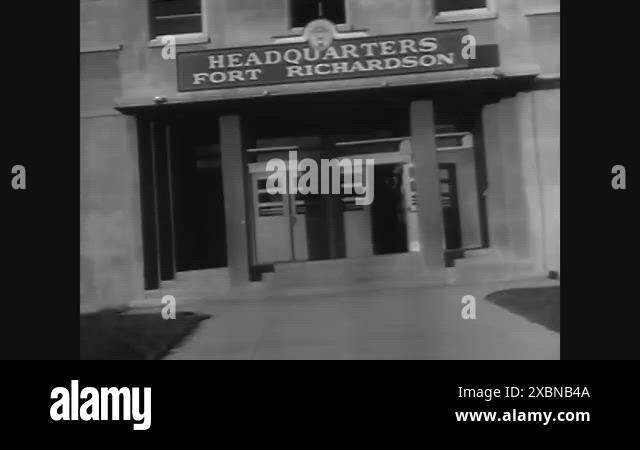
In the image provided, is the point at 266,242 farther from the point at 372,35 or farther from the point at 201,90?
the point at 372,35

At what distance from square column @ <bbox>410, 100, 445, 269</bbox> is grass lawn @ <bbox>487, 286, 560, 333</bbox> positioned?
1.15ft

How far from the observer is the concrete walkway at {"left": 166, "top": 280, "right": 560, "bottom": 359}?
2.96 meters

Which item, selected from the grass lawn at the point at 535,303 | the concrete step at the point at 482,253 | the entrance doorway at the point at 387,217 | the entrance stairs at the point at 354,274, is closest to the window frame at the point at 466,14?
the entrance doorway at the point at 387,217

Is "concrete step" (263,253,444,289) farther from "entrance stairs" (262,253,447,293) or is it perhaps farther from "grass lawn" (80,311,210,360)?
"grass lawn" (80,311,210,360)

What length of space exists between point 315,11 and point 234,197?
1.09 metres

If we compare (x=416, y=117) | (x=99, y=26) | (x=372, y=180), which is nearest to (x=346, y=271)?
(x=372, y=180)

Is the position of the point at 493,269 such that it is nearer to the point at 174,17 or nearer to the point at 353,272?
the point at 353,272

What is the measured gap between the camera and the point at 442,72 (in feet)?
12.4

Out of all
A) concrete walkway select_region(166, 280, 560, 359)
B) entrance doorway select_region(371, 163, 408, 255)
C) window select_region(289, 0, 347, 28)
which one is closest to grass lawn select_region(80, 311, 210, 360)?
concrete walkway select_region(166, 280, 560, 359)

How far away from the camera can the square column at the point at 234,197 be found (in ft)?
10.8

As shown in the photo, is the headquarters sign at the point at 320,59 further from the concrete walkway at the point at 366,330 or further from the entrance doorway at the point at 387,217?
the concrete walkway at the point at 366,330

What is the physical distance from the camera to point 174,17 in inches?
137
